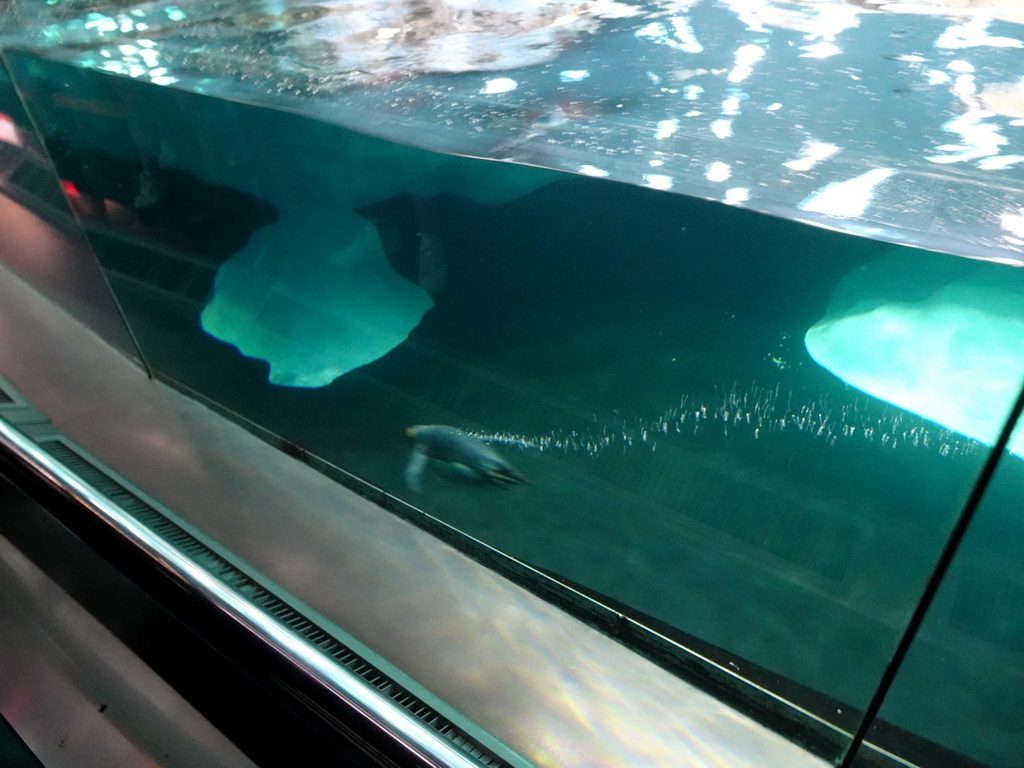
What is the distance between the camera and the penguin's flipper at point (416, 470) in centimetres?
143

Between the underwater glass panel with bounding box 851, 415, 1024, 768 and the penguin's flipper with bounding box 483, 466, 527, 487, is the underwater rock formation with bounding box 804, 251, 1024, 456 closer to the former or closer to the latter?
the underwater glass panel with bounding box 851, 415, 1024, 768

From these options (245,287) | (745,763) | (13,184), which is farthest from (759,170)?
(13,184)

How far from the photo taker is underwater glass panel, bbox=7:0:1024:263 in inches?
40.3

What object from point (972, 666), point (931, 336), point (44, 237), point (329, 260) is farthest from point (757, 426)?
point (44, 237)

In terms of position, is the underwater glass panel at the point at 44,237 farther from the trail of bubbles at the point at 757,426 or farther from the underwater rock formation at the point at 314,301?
the trail of bubbles at the point at 757,426

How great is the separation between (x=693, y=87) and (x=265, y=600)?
4.08ft

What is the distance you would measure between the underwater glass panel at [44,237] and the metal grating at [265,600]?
83cm

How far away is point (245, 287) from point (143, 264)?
35cm

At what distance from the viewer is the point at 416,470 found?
56.7 inches

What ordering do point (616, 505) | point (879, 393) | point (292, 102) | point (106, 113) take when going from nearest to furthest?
point (879, 393) → point (616, 505) → point (292, 102) → point (106, 113)

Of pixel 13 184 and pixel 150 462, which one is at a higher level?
pixel 13 184

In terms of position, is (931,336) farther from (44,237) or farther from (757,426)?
(44,237)

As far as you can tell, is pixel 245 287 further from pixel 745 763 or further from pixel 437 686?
pixel 745 763

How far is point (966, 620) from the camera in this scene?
786mm
